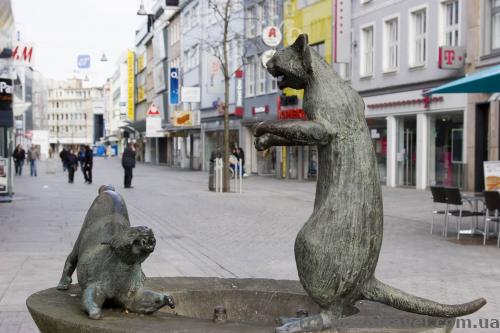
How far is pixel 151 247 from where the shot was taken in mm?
3473

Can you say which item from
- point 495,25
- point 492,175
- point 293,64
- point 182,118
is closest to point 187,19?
point 182,118

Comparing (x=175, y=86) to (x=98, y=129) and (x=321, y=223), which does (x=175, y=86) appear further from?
(x=98, y=129)

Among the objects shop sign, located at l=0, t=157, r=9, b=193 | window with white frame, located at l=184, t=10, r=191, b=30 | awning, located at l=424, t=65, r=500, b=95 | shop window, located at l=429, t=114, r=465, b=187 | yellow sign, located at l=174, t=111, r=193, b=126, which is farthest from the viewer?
window with white frame, located at l=184, t=10, r=191, b=30

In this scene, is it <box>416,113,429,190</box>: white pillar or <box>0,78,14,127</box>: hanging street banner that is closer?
<box>0,78,14,127</box>: hanging street banner

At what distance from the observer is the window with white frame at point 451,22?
76.6 feet

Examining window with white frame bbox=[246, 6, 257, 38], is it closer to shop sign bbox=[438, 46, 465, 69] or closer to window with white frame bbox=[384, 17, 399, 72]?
window with white frame bbox=[384, 17, 399, 72]

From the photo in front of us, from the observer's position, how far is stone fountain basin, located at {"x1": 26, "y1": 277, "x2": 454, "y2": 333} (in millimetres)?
3146

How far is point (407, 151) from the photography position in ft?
86.1

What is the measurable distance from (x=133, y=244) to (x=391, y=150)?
23991mm

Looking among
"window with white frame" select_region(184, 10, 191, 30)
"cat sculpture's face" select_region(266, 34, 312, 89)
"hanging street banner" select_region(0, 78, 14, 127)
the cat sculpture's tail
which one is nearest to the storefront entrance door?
"hanging street banner" select_region(0, 78, 14, 127)

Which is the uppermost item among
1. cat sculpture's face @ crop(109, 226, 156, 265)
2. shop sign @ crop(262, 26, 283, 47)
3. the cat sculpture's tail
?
shop sign @ crop(262, 26, 283, 47)

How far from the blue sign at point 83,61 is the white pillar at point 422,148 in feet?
204

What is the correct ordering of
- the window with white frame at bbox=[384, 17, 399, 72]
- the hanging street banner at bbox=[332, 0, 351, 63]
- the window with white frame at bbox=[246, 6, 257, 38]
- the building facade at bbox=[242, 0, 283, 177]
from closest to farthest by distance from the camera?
1. the window with white frame at bbox=[384, 17, 399, 72]
2. the hanging street banner at bbox=[332, 0, 351, 63]
3. the building facade at bbox=[242, 0, 283, 177]
4. the window with white frame at bbox=[246, 6, 257, 38]

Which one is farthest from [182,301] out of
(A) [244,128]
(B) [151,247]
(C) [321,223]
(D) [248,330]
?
(A) [244,128]
